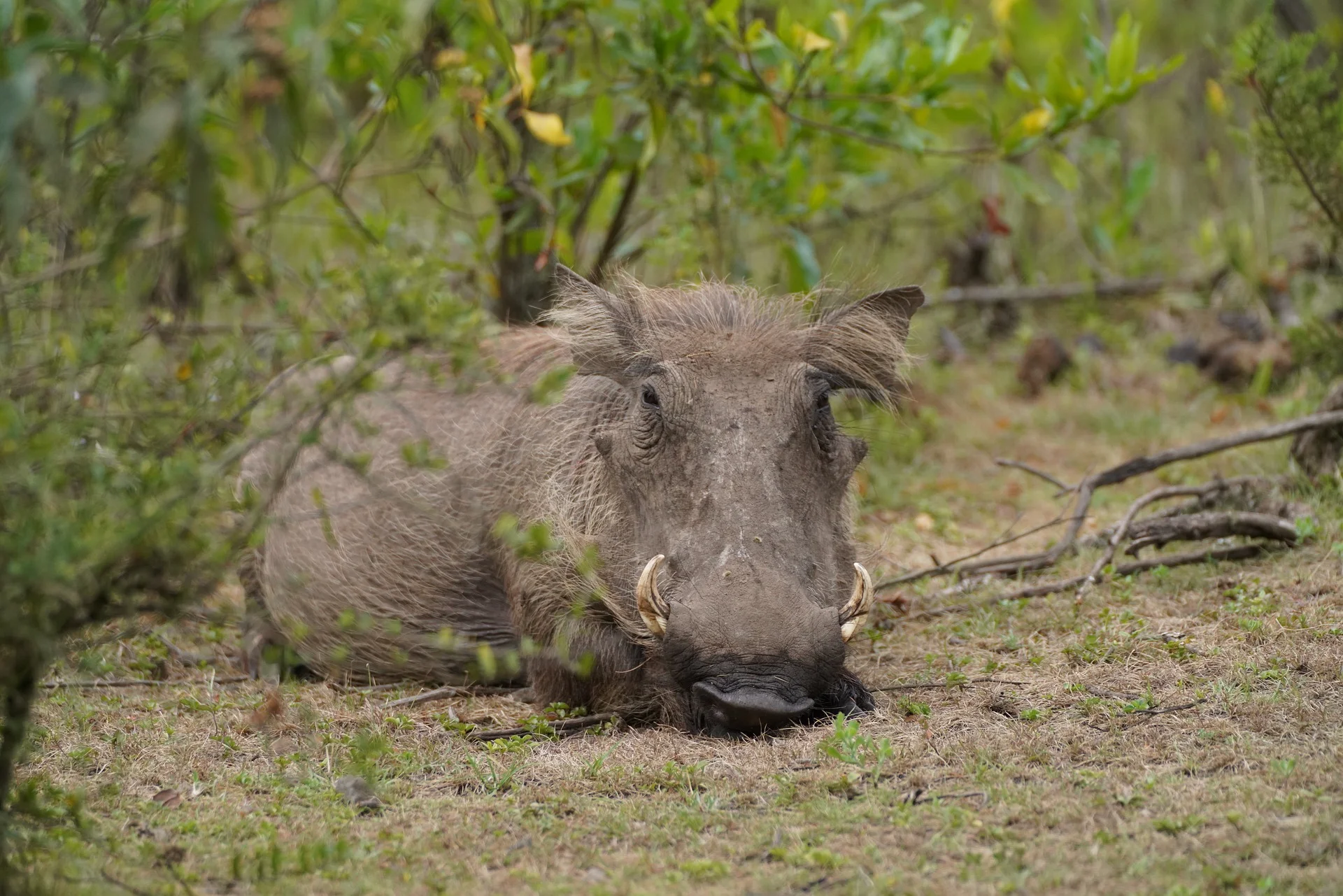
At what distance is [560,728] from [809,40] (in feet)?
9.49

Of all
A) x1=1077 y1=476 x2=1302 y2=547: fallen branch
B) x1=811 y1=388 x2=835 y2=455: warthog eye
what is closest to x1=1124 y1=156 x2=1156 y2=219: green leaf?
x1=1077 y1=476 x2=1302 y2=547: fallen branch

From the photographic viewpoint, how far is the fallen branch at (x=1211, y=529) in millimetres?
4875

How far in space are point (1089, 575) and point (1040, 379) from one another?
11.5 feet

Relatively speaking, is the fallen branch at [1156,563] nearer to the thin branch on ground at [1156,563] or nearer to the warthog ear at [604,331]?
the thin branch on ground at [1156,563]

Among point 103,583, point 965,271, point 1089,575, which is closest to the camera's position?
point 103,583

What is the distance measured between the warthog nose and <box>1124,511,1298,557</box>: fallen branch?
1.99m

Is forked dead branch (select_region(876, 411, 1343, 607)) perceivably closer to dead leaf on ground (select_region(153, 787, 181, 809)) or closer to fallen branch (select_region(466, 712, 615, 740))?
fallen branch (select_region(466, 712, 615, 740))

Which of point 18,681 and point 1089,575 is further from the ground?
point 18,681

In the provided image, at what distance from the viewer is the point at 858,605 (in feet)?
12.8

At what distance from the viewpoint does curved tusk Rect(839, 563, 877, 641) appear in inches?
150

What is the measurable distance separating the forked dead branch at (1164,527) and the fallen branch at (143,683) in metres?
2.39

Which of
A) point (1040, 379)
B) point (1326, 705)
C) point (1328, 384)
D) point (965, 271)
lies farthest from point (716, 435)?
point (965, 271)

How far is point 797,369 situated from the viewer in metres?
4.20

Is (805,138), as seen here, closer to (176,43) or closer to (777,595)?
(777,595)
